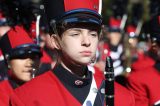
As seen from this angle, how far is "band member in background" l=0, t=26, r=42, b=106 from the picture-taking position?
704 cm

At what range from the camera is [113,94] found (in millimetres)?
4727

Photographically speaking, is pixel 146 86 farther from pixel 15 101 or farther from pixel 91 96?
pixel 15 101

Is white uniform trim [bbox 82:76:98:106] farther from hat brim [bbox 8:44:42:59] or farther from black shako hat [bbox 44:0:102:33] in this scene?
hat brim [bbox 8:44:42:59]

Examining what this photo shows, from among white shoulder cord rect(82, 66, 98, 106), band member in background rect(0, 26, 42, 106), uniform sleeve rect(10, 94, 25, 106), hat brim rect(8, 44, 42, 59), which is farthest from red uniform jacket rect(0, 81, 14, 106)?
white shoulder cord rect(82, 66, 98, 106)

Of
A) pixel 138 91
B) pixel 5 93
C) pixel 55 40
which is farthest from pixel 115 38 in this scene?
pixel 55 40

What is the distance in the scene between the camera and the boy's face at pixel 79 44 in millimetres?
4785

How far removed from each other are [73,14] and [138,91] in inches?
81.0

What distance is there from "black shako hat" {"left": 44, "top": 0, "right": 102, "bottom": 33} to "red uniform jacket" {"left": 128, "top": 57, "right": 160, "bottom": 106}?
5.90ft

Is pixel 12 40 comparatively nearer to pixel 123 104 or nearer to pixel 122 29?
pixel 123 104

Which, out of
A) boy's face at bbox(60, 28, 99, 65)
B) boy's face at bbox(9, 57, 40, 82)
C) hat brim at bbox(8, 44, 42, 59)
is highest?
boy's face at bbox(60, 28, 99, 65)

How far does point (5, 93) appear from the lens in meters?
6.61

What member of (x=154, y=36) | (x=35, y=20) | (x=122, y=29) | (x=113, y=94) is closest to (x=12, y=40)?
(x=35, y=20)

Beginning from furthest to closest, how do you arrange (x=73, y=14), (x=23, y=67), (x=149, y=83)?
(x=23, y=67), (x=149, y=83), (x=73, y=14)

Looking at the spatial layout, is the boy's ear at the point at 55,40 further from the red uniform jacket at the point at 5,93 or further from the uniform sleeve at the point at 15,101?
the red uniform jacket at the point at 5,93
